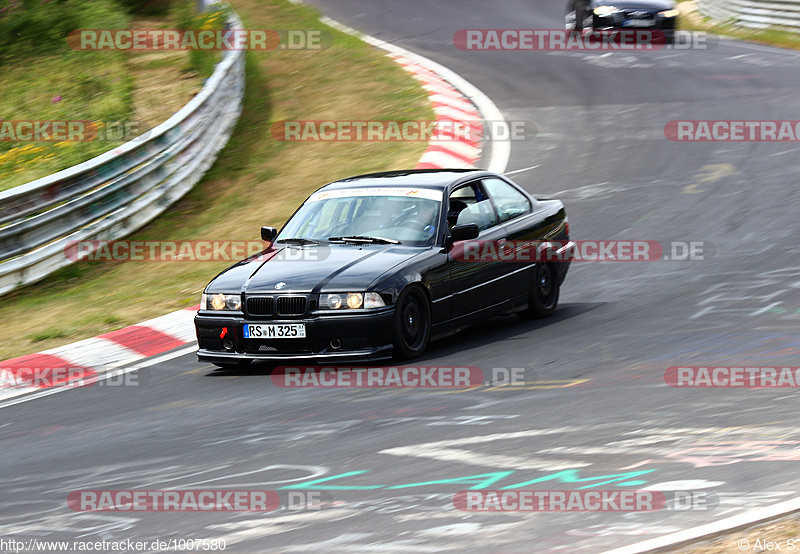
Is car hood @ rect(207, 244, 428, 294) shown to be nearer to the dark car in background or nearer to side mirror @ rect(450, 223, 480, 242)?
side mirror @ rect(450, 223, 480, 242)

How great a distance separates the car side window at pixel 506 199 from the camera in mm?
9805

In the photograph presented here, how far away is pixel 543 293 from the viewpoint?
395 inches

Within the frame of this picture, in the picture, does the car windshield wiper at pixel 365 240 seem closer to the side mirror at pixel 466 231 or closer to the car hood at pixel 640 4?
the side mirror at pixel 466 231

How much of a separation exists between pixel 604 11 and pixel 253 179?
36.6ft

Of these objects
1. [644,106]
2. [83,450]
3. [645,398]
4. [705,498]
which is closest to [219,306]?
[83,450]

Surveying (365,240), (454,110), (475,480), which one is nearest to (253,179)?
(454,110)

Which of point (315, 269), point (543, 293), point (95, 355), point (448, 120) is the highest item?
point (448, 120)

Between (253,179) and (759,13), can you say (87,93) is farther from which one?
(759,13)

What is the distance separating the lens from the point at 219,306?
8.60 m

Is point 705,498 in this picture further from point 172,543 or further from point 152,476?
point 152,476

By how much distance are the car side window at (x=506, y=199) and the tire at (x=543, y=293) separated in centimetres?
52

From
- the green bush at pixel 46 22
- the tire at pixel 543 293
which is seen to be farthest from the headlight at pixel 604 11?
the tire at pixel 543 293

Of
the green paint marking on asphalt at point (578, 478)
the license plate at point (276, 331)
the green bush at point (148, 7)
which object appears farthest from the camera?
the green bush at point (148, 7)

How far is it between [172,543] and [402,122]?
1269 cm
